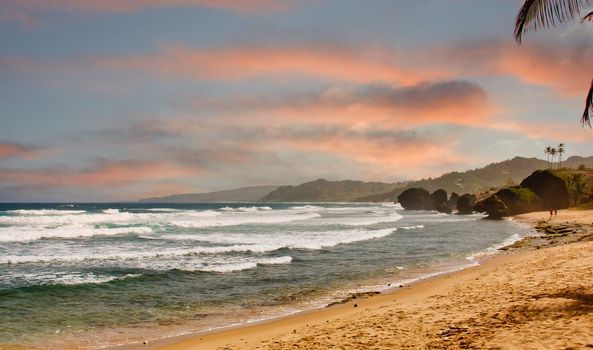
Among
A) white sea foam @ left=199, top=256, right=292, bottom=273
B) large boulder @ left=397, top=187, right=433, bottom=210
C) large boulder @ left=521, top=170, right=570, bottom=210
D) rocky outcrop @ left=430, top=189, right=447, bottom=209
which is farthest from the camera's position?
large boulder @ left=397, top=187, right=433, bottom=210

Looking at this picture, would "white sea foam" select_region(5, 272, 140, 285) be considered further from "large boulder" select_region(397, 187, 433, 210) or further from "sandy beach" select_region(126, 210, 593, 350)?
"large boulder" select_region(397, 187, 433, 210)

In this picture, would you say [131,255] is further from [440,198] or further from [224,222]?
[440,198]

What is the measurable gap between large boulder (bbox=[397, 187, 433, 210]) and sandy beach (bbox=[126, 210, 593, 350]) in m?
122

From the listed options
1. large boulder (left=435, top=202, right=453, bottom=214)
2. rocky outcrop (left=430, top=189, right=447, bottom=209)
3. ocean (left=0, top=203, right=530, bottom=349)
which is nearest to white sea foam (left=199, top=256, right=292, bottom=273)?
ocean (left=0, top=203, right=530, bottom=349)

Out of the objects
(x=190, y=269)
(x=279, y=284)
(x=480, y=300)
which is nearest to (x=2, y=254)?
(x=190, y=269)

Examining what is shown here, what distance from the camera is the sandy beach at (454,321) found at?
8.51 meters

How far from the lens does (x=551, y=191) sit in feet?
264

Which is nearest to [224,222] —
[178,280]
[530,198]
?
[178,280]

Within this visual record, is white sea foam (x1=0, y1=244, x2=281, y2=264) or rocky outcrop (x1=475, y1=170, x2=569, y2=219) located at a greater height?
rocky outcrop (x1=475, y1=170, x2=569, y2=219)

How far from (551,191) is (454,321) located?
274 feet

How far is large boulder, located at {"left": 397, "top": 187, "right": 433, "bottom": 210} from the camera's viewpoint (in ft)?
443

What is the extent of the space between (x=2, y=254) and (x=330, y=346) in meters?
29.3

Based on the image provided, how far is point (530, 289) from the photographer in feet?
42.7

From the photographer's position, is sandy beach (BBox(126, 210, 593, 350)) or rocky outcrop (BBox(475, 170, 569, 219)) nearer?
sandy beach (BBox(126, 210, 593, 350))
